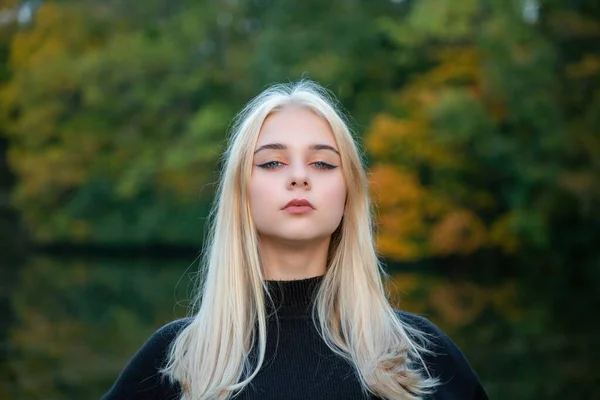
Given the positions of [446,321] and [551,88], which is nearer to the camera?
[446,321]

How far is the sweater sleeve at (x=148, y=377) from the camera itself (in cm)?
257

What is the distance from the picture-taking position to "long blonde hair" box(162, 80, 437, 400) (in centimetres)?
246

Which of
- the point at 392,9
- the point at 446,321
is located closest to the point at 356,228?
the point at 446,321

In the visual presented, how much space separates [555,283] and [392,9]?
12.5 metres

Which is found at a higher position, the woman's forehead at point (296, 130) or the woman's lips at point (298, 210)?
the woman's forehead at point (296, 130)

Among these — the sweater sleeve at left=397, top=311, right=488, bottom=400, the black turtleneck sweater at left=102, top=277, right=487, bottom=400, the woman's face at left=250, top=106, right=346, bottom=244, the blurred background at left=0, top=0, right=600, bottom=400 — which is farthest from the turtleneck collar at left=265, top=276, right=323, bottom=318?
the blurred background at left=0, top=0, right=600, bottom=400

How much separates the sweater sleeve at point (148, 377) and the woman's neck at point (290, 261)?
27cm

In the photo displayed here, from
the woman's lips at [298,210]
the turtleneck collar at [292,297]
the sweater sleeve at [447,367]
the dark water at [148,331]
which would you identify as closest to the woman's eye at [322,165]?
the woman's lips at [298,210]

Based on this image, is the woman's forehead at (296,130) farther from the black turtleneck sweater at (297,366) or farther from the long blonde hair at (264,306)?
the black turtleneck sweater at (297,366)

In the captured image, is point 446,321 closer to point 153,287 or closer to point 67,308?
point 67,308

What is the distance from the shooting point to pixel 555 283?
2356 cm

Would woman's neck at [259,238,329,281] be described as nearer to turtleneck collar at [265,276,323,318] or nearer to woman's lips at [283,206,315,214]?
turtleneck collar at [265,276,323,318]

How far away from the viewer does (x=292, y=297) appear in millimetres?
2553

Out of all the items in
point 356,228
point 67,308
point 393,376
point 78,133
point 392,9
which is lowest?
point 67,308
